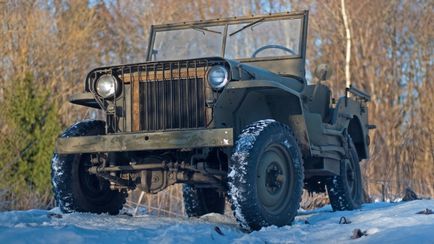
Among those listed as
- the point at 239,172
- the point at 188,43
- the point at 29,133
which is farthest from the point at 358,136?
the point at 29,133

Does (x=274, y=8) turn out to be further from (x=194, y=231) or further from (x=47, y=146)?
(x=194, y=231)

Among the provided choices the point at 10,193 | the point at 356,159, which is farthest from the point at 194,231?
the point at 10,193

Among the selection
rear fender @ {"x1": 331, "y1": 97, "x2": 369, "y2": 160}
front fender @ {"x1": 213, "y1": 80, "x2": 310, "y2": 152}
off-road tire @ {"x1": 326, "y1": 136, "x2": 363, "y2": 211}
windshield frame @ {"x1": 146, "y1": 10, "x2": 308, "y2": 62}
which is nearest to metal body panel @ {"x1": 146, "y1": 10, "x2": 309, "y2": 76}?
windshield frame @ {"x1": 146, "y1": 10, "x2": 308, "y2": 62}

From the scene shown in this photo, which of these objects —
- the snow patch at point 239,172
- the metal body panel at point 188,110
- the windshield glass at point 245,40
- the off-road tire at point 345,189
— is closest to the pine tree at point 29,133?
the windshield glass at point 245,40

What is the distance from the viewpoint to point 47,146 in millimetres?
16250

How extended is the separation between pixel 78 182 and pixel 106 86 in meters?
1.00

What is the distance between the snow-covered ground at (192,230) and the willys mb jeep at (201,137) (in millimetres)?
399

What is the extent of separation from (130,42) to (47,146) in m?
16.3

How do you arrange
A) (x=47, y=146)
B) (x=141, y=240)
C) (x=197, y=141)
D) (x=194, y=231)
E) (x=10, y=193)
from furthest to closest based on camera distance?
(x=47, y=146), (x=10, y=193), (x=197, y=141), (x=194, y=231), (x=141, y=240)

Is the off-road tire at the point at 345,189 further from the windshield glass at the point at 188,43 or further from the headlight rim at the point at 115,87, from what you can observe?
the headlight rim at the point at 115,87

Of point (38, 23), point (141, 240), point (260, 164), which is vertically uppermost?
point (38, 23)

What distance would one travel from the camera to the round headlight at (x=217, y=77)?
6.68 m

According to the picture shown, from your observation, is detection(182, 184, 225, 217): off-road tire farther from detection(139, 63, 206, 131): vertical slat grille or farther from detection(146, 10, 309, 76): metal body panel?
detection(139, 63, 206, 131): vertical slat grille

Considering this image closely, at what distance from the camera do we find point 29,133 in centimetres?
1670
